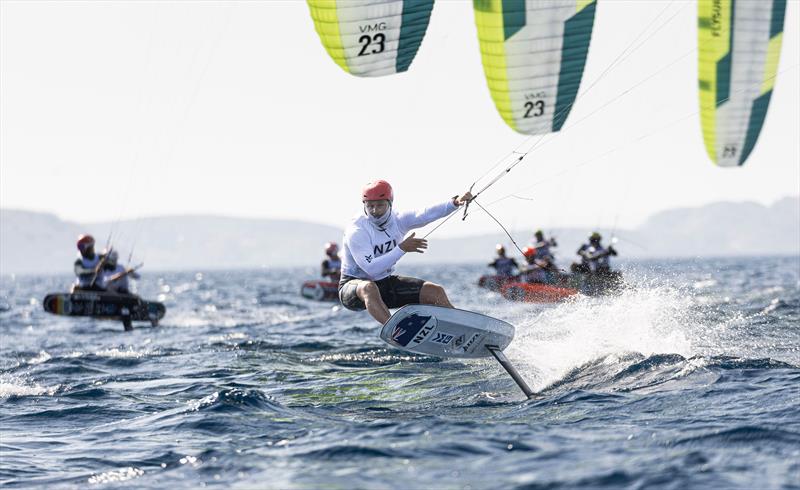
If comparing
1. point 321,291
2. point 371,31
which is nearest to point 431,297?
point 371,31

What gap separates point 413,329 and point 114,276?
11940 mm

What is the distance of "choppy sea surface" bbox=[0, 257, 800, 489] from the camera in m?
6.03

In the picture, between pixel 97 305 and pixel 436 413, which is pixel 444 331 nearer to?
pixel 436 413

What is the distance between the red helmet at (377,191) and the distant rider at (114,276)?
11391 millimetres

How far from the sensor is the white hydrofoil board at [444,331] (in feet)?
31.0

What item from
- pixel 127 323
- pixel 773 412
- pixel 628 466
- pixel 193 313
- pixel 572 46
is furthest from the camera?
pixel 193 313

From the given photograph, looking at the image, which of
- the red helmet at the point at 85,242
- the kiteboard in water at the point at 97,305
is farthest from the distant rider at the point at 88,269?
the kiteboard in water at the point at 97,305

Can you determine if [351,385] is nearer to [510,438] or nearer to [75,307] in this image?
[510,438]

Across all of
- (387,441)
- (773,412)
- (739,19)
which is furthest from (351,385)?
(739,19)

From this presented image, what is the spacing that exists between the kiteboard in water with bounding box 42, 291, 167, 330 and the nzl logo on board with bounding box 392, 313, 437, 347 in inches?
453

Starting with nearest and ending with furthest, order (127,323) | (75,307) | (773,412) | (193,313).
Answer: (773,412)
(75,307)
(127,323)
(193,313)

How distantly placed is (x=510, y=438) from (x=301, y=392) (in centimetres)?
362

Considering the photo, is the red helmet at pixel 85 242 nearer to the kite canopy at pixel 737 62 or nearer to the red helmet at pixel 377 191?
the red helmet at pixel 377 191

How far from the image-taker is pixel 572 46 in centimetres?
1547
